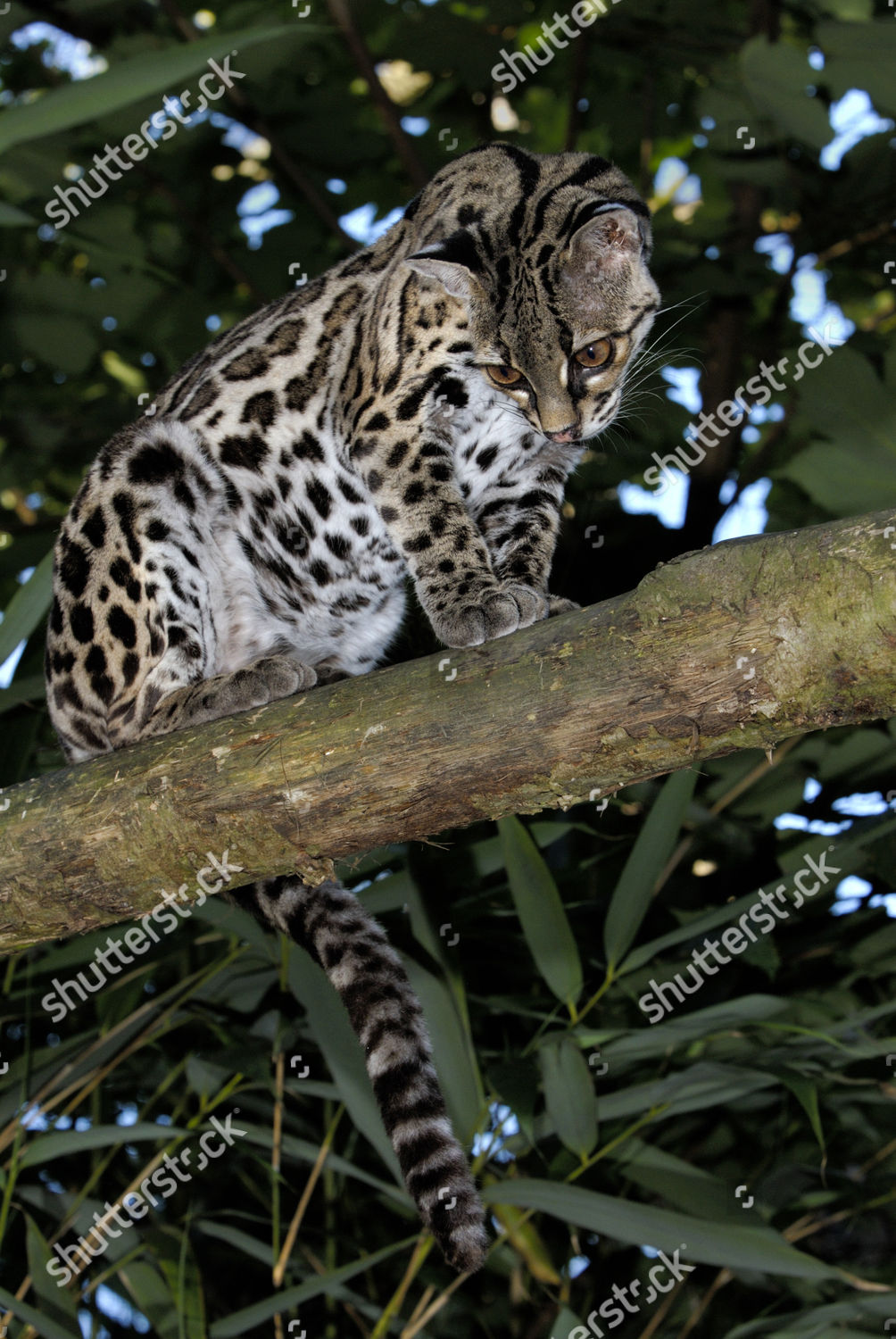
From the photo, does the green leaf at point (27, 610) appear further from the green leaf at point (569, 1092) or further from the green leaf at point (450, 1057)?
the green leaf at point (569, 1092)

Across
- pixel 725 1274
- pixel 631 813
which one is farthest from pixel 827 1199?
pixel 631 813

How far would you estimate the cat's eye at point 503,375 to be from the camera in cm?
270

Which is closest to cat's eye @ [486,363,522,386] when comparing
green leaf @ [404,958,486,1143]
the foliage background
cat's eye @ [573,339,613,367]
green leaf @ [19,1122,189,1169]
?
cat's eye @ [573,339,613,367]

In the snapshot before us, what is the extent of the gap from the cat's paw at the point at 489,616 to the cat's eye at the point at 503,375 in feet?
1.59

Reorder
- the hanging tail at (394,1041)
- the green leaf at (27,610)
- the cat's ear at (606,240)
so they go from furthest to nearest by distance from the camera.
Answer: the green leaf at (27,610), the cat's ear at (606,240), the hanging tail at (394,1041)

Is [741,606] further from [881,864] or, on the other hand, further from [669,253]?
[669,253]

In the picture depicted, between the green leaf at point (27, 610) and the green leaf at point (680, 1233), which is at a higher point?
the green leaf at point (27, 610)

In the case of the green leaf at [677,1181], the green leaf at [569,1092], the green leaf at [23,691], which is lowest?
the green leaf at [677,1181]

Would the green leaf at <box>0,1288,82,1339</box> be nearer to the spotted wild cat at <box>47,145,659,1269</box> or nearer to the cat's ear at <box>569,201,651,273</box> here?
the spotted wild cat at <box>47,145,659,1269</box>

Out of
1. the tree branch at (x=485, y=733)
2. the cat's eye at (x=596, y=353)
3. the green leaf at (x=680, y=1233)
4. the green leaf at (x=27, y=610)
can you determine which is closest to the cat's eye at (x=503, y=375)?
the cat's eye at (x=596, y=353)

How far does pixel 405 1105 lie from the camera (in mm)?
2352

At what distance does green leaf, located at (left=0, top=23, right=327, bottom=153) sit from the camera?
1446 millimetres

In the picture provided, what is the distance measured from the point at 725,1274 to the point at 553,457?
7.67 ft

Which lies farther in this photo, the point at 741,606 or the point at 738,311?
the point at 738,311
